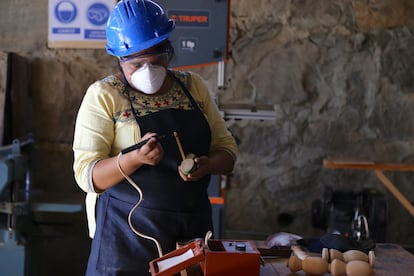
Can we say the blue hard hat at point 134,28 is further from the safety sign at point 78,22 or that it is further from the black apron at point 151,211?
the safety sign at point 78,22

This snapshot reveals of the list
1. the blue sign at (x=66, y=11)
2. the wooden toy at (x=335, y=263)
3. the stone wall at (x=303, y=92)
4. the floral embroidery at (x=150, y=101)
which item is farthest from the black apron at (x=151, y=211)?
the blue sign at (x=66, y=11)

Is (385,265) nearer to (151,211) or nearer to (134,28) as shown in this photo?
(151,211)

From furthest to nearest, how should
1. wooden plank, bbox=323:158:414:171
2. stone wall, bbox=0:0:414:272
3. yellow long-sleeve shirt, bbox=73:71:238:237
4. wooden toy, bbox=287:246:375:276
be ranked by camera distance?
stone wall, bbox=0:0:414:272 → wooden plank, bbox=323:158:414:171 → yellow long-sleeve shirt, bbox=73:71:238:237 → wooden toy, bbox=287:246:375:276

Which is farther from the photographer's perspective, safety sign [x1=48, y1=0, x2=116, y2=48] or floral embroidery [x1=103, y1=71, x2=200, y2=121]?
safety sign [x1=48, y1=0, x2=116, y2=48]

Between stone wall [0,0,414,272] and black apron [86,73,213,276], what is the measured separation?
4.35 feet

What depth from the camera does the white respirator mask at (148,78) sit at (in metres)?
1.38

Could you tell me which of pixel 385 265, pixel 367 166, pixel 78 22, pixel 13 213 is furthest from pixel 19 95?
pixel 385 265

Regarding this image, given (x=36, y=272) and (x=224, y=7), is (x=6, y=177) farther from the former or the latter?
(x=224, y=7)

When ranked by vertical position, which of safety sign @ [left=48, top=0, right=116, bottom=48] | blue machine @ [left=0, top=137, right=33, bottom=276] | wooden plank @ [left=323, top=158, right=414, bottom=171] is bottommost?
blue machine @ [left=0, top=137, right=33, bottom=276]

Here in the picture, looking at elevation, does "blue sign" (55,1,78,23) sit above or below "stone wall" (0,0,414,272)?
above

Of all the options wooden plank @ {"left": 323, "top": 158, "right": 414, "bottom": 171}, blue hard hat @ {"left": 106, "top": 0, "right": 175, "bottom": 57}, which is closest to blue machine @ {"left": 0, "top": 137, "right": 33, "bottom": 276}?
blue hard hat @ {"left": 106, "top": 0, "right": 175, "bottom": 57}

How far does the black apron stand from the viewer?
4.39ft

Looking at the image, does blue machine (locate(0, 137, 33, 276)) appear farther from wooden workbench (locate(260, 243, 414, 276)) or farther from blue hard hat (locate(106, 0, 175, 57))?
wooden workbench (locate(260, 243, 414, 276))

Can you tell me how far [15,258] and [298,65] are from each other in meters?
1.54
